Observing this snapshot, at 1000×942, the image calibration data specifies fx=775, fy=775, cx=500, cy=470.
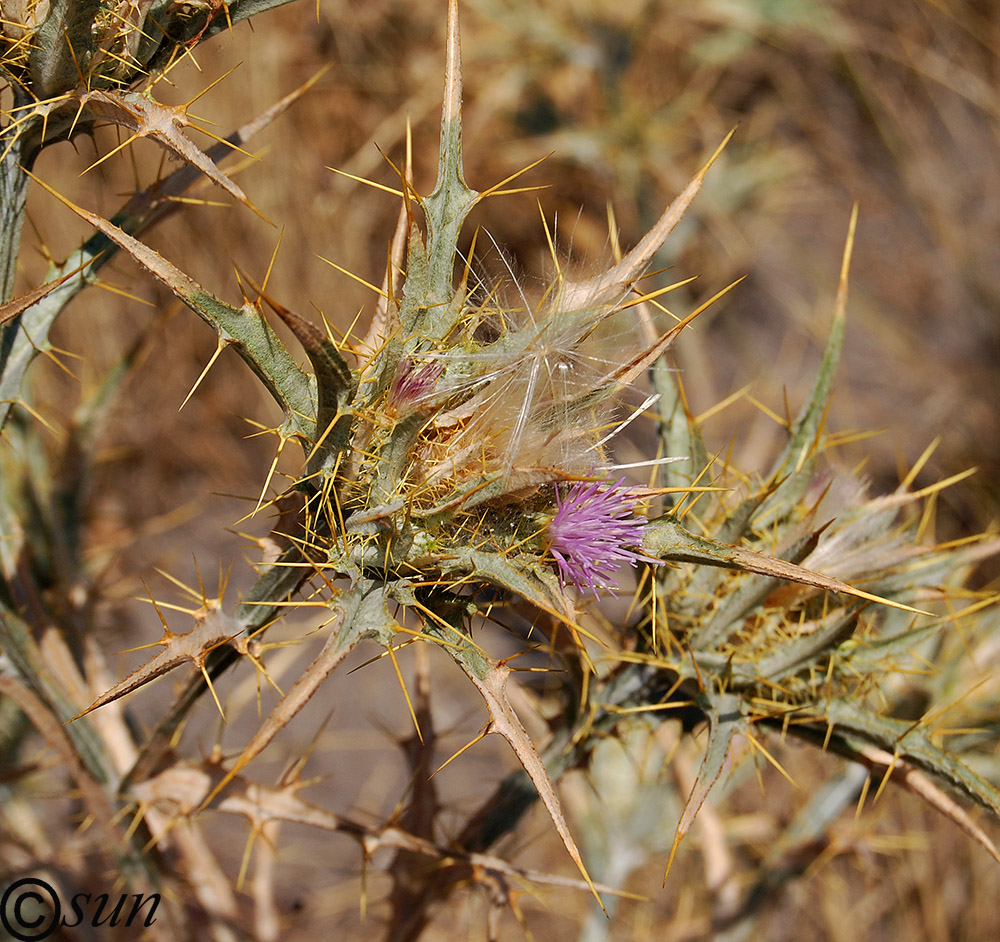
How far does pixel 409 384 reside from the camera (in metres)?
0.79

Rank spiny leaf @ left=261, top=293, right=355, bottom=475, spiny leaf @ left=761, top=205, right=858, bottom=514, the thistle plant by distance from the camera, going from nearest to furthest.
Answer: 1. spiny leaf @ left=261, top=293, right=355, bottom=475
2. the thistle plant
3. spiny leaf @ left=761, top=205, right=858, bottom=514

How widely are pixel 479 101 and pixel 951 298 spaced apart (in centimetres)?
252

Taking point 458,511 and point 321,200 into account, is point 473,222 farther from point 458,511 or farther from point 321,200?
point 458,511

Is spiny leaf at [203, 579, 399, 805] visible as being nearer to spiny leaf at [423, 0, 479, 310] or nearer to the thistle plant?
the thistle plant

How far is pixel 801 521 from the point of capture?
3.73 ft

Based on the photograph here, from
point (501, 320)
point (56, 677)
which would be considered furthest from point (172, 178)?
point (56, 677)

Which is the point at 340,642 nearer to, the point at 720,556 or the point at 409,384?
the point at 409,384

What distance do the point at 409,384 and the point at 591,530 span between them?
0.24 m

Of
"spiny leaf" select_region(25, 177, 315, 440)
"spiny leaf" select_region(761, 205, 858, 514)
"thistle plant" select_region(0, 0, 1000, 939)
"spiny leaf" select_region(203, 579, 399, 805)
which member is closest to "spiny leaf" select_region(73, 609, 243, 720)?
"thistle plant" select_region(0, 0, 1000, 939)

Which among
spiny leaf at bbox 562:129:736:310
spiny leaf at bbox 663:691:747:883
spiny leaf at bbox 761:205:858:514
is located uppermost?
spiny leaf at bbox 562:129:736:310

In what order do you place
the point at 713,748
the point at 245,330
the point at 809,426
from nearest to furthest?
1. the point at 245,330
2. the point at 713,748
3. the point at 809,426

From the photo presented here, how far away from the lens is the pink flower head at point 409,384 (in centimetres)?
79

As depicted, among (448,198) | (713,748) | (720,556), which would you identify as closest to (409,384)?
(448,198)

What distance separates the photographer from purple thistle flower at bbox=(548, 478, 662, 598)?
0.80 m
